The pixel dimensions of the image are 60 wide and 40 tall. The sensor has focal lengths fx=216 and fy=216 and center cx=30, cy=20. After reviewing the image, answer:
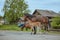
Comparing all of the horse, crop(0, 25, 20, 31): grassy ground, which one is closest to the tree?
crop(0, 25, 20, 31): grassy ground

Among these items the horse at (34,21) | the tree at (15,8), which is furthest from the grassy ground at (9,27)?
the horse at (34,21)

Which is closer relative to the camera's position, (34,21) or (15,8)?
(34,21)

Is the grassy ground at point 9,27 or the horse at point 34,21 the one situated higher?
Result: the horse at point 34,21

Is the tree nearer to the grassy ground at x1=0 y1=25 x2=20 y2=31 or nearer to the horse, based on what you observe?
the grassy ground at x1=0 y1=25 x2=20 y2=31

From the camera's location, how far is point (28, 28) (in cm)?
914

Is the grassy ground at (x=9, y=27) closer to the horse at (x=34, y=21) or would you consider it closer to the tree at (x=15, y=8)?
the tree at (x=15, y=8)

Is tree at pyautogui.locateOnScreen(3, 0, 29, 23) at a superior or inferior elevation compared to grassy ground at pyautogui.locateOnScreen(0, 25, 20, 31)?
superior

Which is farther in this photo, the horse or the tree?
the tree

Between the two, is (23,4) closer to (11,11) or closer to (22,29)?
(11,11)

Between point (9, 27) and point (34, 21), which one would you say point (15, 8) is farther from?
point (34, 21)

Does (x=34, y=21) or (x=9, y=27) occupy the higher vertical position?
(x=34, y=21)

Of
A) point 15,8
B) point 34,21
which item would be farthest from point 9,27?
point 34,21

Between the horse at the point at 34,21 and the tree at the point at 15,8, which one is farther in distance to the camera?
the tree at the point at 15,8

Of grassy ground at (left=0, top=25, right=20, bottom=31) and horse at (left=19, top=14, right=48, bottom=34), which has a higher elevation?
horse at (left=19, top=14, right=48, bottom=34)
